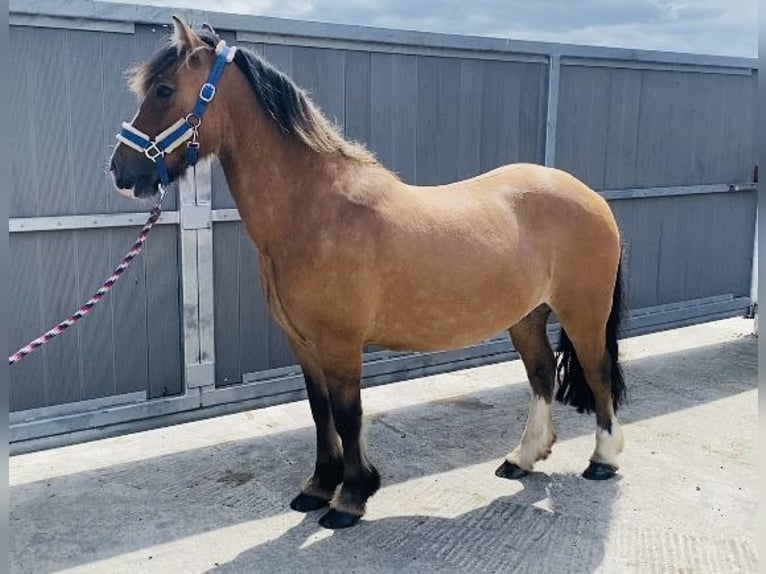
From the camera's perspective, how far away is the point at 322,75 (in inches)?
148

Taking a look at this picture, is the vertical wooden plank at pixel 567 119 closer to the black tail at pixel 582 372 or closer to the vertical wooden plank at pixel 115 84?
the black tail at pixel 582 372

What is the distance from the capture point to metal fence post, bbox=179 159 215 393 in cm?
352

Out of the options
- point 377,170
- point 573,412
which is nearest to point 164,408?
point 377,170

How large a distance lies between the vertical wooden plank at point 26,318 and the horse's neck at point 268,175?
3.41ft

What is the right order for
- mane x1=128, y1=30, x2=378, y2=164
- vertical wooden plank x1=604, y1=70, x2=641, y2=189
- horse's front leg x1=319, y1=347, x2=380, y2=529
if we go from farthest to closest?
vertical wooden plank x1=604, y1=70, x2=641, y2=189 < horse's front leg x1=319, y1=347, x2=380, y2=529 < mane x1=128, y1=30, x2=378, y2=164

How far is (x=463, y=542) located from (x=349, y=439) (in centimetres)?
60

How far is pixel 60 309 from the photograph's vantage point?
10.8 ft

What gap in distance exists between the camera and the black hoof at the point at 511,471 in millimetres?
3490

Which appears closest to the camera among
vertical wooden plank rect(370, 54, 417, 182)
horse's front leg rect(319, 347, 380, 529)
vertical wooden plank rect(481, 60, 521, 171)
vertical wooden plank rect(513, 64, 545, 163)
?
horse's front leg rect(319, 347, 380, 529)

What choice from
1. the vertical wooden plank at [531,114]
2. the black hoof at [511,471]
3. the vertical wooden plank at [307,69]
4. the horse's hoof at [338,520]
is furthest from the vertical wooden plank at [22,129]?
the vertical wooden plank at [531,114]

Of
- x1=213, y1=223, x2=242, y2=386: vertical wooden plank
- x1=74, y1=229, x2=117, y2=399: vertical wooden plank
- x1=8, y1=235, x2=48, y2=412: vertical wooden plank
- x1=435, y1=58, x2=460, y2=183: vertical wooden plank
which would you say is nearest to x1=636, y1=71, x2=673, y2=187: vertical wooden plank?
x1=435, y1=58, x2=460, y2=183: vertical wooden plank

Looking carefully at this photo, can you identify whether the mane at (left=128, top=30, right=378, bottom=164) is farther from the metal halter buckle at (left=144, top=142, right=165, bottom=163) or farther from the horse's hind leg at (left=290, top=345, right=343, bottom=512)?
the horse's hind leg at (left=290, top=345, right=343, bottom=512)

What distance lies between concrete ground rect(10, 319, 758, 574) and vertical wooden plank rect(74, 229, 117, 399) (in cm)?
45

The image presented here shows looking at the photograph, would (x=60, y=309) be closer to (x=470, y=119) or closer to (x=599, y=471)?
(x=470, y=119)
